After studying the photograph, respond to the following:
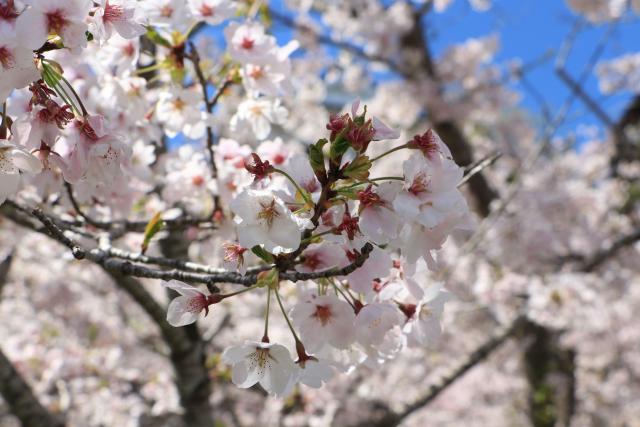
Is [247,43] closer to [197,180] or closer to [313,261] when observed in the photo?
[197,180]

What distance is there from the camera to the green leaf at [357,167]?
36.4 inches

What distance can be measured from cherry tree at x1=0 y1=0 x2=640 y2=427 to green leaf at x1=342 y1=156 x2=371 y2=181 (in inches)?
0.6

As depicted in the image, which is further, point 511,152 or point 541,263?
point 511,152

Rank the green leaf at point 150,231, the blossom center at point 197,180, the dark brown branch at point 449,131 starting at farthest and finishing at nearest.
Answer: the dark brown branch at point 449,131, the blossom center at point 197,180, the green leaf at point 150,231

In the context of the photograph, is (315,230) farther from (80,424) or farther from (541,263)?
(541,263)

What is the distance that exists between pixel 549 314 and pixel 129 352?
4.07 metres

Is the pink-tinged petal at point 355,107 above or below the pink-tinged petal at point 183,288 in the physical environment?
above

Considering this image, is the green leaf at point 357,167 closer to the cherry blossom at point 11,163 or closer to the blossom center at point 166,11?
the cherry blossom at point 11,163

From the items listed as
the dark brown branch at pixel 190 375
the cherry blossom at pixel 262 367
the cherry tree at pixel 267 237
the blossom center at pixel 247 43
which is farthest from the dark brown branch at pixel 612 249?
the cherry blossom at pixel 262 367

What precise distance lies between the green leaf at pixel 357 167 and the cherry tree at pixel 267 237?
0.01 metres

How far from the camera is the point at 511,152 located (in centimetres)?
906

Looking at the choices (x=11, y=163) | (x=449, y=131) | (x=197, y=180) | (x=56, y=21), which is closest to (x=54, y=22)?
(x=56, y=21)

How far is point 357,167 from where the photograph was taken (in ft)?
3.04

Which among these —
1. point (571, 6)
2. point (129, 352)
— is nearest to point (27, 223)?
point (129, 352)
